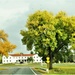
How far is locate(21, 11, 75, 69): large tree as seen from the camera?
64312mm

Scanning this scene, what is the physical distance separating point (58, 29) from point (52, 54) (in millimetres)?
6678

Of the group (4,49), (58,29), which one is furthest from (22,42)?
(58,29)

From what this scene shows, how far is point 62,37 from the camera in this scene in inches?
2589

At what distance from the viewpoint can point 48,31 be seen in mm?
64375

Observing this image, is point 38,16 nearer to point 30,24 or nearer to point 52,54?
point 30,24

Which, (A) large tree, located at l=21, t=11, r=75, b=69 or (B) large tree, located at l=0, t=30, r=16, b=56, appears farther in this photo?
(B) large tree, located at l=0, t=30, r=16, b=56

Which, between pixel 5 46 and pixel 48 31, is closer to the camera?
pixel 48 31

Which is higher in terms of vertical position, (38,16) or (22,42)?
(38,16)

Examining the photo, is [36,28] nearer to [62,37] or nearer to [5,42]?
[62,37]

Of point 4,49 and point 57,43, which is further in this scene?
point 4,49

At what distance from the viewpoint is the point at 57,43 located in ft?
222

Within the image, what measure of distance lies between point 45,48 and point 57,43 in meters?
3.58

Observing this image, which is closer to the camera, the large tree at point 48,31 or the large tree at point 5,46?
the large tree at point 48,31

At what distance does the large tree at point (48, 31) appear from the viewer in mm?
64312
